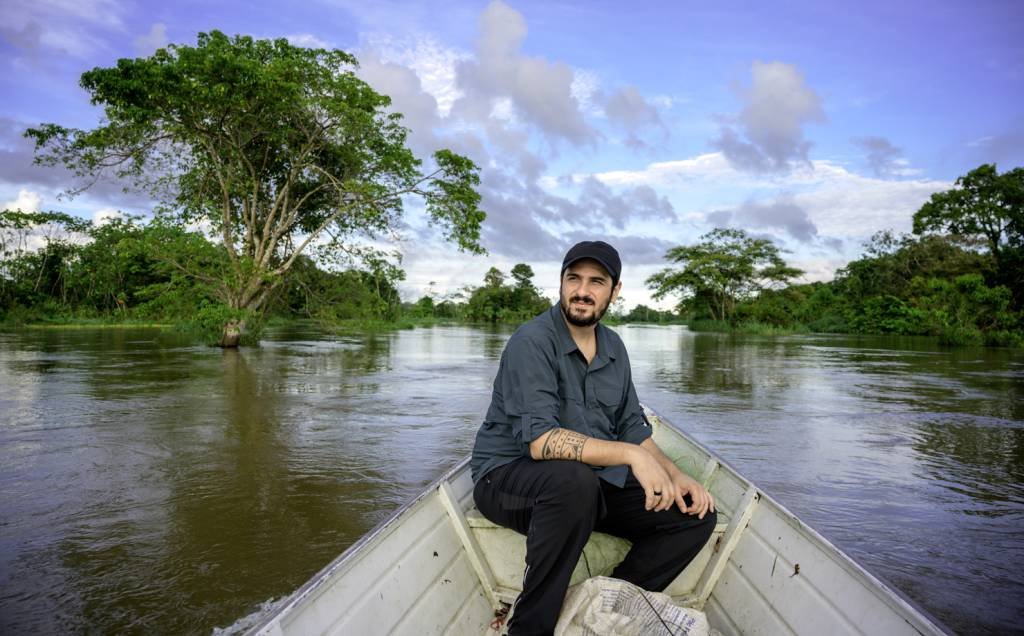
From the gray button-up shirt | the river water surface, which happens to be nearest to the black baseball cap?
the gray button-up shirt

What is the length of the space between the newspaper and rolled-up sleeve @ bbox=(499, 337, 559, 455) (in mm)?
521

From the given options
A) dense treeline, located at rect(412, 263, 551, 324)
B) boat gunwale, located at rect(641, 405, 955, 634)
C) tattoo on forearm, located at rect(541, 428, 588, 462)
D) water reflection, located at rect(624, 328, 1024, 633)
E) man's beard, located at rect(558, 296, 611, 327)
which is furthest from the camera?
dense treeline, located at rect(412, 263, 551, 324)

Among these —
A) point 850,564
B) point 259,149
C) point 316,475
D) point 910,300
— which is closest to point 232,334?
point 259,149

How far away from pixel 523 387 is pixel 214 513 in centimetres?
287

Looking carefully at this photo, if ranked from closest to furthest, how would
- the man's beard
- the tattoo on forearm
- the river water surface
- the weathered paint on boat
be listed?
the weathered paint on boat, the tattoo on forearm, the man's beard, the river water surface

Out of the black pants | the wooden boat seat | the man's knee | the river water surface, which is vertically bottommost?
the river water surface

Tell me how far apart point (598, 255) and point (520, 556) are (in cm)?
128

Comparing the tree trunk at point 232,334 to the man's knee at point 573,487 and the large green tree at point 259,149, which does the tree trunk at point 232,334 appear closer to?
the large green tree at point 259,149

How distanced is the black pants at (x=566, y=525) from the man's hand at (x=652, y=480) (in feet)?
0.49

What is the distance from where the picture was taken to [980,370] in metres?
13.3

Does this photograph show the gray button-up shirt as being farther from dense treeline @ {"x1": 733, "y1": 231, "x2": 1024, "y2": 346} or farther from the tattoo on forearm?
dense treeline @ {"x1": 733, "y1": 231, "x2": 1024, "y2": 346}

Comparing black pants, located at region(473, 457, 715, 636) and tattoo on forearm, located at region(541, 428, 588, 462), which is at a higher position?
tattoo on forearm, located at region(541, 428, 588, 462)

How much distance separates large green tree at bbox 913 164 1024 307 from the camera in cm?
2979

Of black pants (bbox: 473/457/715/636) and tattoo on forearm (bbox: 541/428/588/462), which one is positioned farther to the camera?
tattoo on forearm (bbox: 541/428/588/462)
